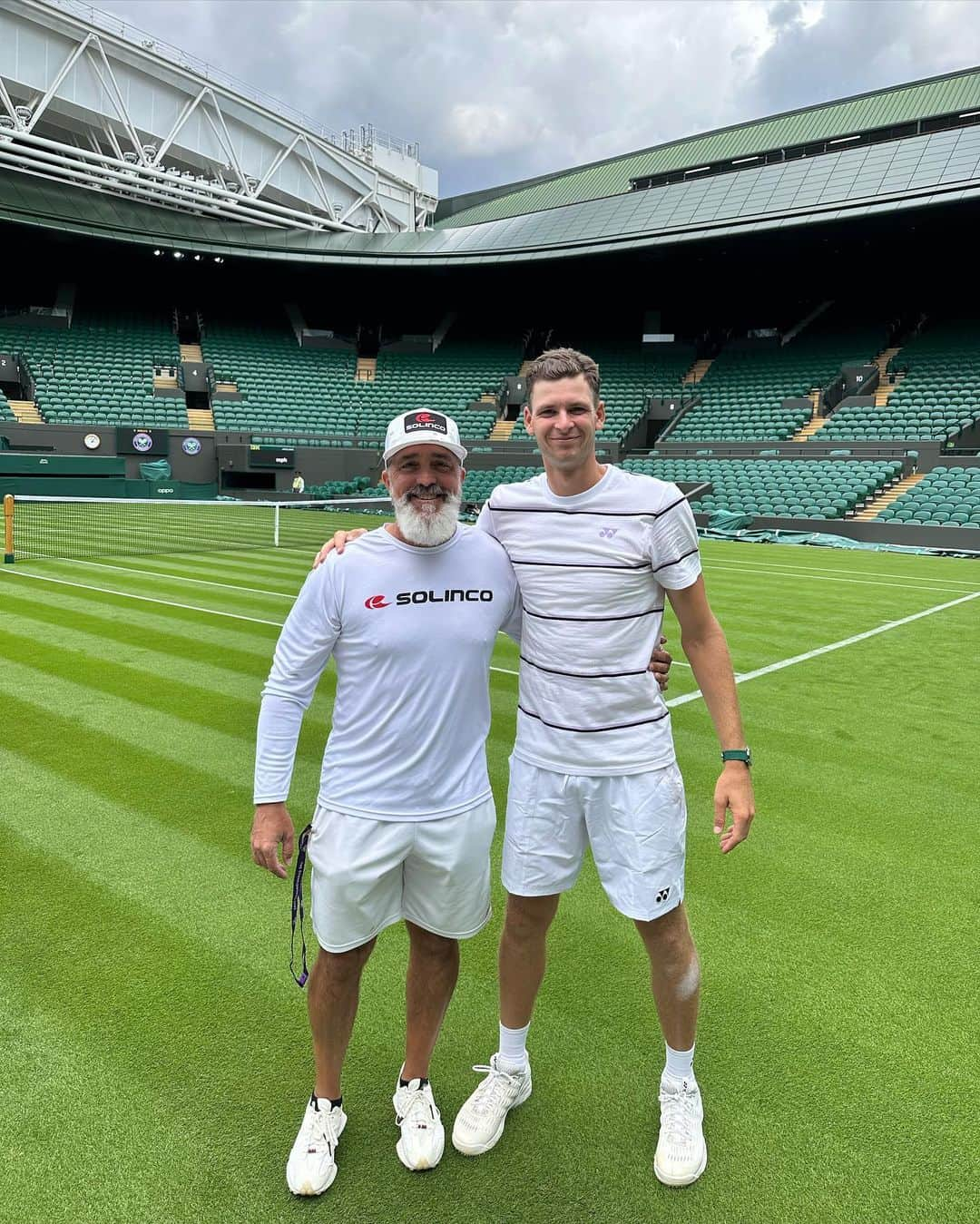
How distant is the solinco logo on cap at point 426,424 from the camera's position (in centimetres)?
272

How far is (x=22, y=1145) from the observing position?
275cm

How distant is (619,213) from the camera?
42.3m

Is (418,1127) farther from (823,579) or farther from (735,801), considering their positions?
(823,579)

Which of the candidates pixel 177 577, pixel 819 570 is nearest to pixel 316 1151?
pixel 177 577

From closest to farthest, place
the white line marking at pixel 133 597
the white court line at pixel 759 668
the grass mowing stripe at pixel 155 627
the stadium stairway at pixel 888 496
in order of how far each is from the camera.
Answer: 1. the white court line at pixel 759 668
2. the grass mowing stripe at pixel 155 627
3. the white line marking at pixel 133 597
4. the stadium stairway at pixel 888 496

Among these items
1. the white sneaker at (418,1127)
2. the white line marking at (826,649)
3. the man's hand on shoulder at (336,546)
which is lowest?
the white line marking at (826,649)

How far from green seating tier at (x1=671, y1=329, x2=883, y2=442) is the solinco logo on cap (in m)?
35.8

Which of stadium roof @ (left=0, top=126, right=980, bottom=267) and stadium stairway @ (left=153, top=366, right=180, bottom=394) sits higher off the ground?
stadium roof @ (left=0, top=126, right=980, bottom=267)

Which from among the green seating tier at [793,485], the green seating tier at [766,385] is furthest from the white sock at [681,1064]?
the green seating tier at [766,385]

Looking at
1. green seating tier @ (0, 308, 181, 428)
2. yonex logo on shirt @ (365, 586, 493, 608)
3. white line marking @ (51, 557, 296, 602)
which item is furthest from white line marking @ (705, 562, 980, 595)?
green seating tier @ (0, 308, 181, 428)

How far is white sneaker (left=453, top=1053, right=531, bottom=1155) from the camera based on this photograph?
280cm

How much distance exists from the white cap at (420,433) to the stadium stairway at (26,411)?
4259 centimetres

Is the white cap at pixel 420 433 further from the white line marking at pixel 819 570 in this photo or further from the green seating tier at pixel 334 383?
the green seating tier at pixel 334 383

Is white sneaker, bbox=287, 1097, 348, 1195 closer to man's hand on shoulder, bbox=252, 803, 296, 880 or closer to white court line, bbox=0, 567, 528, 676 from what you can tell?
man's hand on shoulder, bbox=252, 803, 296, 880
